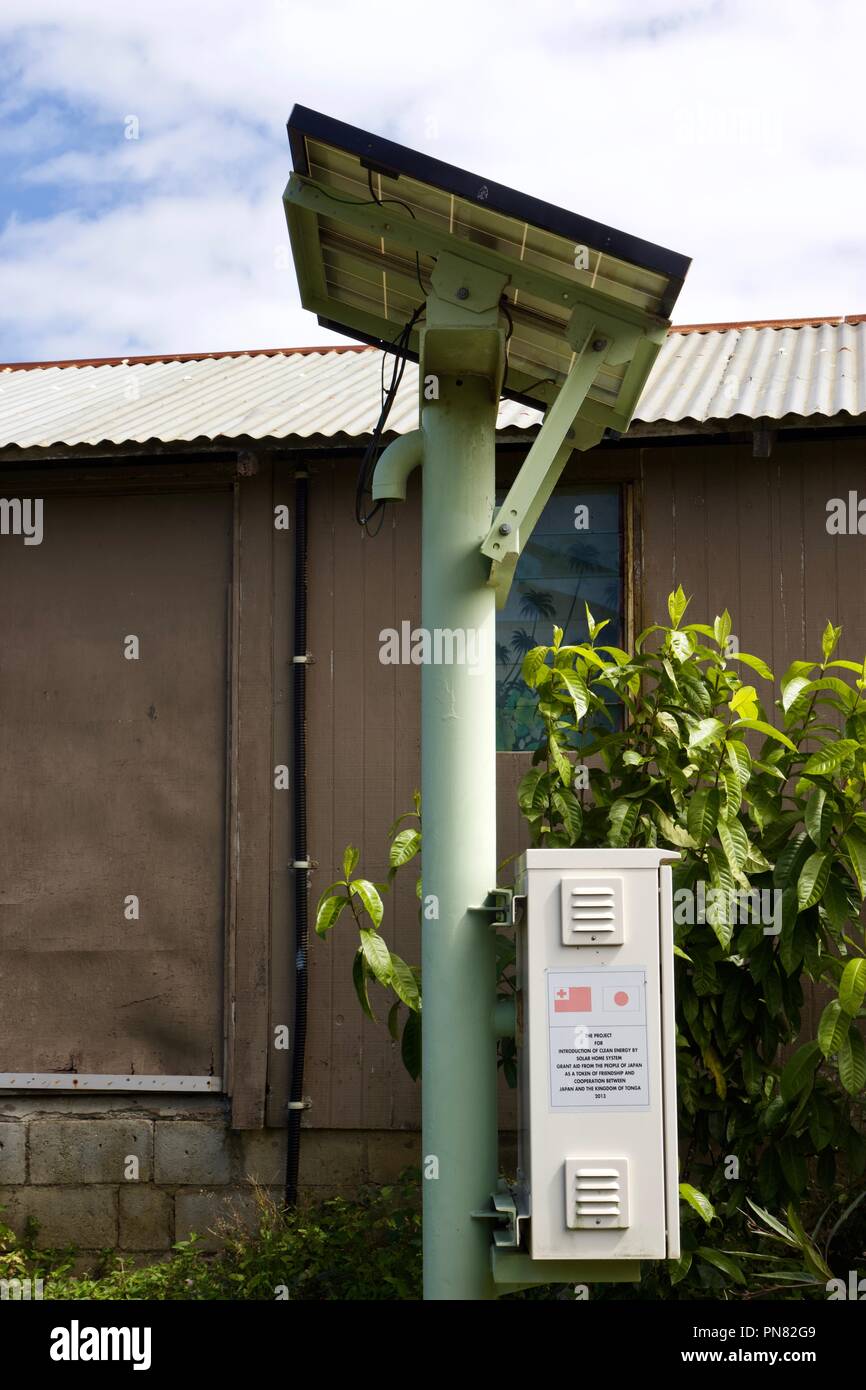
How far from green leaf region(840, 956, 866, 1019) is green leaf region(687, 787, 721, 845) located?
0.61m

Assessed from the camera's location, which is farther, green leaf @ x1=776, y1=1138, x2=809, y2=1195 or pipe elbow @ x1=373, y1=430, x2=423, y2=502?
green leaf @ x1=776, y1=1138, x2=809, y2=1195

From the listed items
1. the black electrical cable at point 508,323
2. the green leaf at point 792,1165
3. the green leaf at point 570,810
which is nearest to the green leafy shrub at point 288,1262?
the green leaf at point 792,1165

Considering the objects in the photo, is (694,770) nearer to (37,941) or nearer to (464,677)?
(464,677)

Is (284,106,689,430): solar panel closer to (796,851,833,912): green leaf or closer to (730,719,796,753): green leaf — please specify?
(730,719,796,753): green leaf

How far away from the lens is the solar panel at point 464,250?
337 cm

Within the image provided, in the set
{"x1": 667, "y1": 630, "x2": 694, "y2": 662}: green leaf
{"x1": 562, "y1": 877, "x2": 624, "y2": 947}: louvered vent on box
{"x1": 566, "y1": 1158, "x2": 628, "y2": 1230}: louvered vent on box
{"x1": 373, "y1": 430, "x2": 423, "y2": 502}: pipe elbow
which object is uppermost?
{"x1": 373, "y1": 430, "x2": 423, "y2": 502}: pipe elbow

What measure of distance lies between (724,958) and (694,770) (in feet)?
2.12

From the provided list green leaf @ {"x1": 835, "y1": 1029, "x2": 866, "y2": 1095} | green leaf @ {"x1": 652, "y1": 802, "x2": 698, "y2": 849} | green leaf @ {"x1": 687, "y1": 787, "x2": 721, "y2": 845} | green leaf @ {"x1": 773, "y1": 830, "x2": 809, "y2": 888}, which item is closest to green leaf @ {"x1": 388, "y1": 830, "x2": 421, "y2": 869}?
green leaf @ {"x1": 652, "y1": 802, "x2": 698, "y2": 849}

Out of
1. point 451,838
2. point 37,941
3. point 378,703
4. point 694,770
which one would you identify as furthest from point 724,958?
point 37,941

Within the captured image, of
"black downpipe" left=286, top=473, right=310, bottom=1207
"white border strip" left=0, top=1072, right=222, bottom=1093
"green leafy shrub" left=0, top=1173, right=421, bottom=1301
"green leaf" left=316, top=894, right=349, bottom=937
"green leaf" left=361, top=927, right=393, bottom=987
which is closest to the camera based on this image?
"green leaf" left=361, top=927, right=393, bottom=987

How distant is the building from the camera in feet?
19.6

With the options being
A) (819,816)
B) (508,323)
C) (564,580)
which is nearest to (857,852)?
(819,816)

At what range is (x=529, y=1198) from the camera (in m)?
3.31

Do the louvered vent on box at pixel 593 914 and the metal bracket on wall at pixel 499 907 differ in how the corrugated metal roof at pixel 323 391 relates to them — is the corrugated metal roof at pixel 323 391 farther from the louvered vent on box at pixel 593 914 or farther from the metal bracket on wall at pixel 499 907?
the louvered vent on box at pixel 593 914
